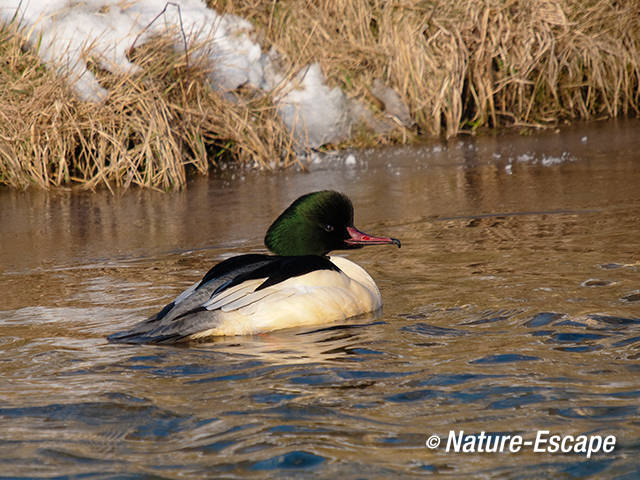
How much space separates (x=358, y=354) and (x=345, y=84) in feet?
25.5

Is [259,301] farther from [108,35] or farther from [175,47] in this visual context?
[175,47]

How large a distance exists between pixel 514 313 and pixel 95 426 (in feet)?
7.00

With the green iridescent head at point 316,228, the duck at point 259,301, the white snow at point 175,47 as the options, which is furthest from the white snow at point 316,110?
the duck at point 259,301

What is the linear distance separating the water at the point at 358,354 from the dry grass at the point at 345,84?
4.62 ft

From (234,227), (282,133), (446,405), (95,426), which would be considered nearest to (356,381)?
(446,405)

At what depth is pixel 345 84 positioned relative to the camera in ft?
38.1

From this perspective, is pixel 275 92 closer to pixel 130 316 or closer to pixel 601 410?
pixel 130 316

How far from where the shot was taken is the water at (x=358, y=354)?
3078 millimetres

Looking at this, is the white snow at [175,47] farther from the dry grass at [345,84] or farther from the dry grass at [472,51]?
the dry grass at [472,51]

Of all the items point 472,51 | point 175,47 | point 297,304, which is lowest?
point 297,304

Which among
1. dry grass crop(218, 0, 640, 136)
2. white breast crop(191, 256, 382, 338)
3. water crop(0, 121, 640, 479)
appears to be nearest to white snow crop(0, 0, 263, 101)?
dry grass crop(218, 0, 640, 136)

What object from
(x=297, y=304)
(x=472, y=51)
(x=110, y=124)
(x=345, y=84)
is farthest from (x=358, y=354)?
(x=472, y=51)

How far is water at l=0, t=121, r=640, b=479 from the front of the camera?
3.08m

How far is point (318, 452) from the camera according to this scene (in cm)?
305
